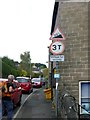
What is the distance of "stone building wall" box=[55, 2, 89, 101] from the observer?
1429cm

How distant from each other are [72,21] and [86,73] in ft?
7.41

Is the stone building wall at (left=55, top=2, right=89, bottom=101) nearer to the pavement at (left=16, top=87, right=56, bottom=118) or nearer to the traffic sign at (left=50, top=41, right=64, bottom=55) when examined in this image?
the pavement at (left=16, top=87, right=56, bottom=118)

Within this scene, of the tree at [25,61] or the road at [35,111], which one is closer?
the road at [35,111]

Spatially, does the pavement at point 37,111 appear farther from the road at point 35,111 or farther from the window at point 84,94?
the window at point 84,94

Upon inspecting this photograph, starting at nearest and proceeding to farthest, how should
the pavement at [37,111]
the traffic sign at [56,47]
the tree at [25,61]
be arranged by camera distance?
the traffic sign at [56,47] → the pavement at [37,111] → the tree at [25,61]

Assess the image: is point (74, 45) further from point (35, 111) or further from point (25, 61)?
point (25, 61)

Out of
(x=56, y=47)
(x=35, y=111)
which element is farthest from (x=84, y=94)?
(x=56, y=47)

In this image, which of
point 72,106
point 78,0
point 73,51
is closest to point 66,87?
point 73,51

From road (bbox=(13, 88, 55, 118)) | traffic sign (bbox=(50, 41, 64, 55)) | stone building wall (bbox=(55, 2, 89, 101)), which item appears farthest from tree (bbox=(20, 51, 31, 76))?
traffic sign (bbox=(50, 41, 64, 55))

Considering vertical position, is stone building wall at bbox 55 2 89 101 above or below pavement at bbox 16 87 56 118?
above

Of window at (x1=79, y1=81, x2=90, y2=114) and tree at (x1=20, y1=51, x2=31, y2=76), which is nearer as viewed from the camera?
window at (x1=79, y1=81, x2=90, y2=114)

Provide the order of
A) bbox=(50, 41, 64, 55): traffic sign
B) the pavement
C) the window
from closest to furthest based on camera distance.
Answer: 1. bbox=(50, 41, 64, 55): traffic sign
2. the window
3. the pavement

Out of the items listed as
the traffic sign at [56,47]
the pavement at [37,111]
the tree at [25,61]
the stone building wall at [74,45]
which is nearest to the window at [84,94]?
the stone building wall at [74,45]

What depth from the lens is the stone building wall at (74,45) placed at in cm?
1429
